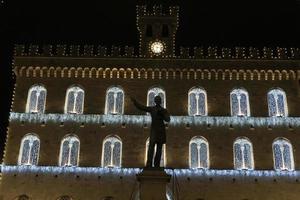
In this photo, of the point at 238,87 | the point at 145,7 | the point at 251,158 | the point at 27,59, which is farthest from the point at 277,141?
the point at 27,59

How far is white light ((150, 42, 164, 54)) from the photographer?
3791 centimetres

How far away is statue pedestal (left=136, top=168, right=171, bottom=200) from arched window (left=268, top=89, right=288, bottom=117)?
19559 millimetres

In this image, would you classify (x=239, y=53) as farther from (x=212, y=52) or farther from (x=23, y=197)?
(x=23, y=197)

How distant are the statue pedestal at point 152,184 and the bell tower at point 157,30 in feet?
66.3

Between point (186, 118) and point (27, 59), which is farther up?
point (27, 59)

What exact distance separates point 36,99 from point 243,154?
1358 centimetres

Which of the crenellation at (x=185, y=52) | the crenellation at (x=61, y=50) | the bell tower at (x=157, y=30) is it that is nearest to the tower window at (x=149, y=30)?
the bell tower at (x=157, y=30)

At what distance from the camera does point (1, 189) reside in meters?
34.1

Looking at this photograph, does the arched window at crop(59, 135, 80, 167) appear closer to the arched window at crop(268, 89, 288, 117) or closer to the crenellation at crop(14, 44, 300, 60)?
the crenellation at crop(14, 44, 300, 60)

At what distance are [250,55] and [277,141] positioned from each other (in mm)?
6153

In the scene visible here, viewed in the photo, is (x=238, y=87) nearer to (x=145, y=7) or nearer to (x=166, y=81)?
(x=166, y=81)

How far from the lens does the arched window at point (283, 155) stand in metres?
34.8

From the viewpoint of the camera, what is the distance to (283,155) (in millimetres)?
35219

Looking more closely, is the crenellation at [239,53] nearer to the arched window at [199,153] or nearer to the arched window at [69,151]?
the arched window at [199,153]
